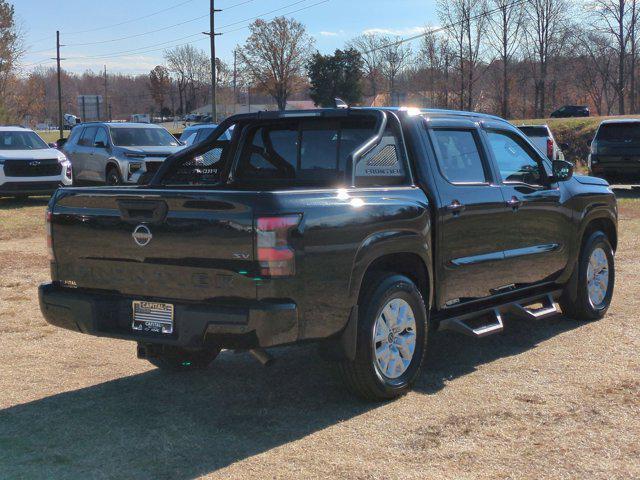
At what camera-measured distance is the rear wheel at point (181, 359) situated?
558 cm

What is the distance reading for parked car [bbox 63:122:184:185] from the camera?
59.7 feet

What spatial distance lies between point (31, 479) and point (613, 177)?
771 inches

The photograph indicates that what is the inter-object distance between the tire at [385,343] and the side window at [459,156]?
3.40 ft

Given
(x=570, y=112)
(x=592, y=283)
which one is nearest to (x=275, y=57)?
(x=570, y=112)

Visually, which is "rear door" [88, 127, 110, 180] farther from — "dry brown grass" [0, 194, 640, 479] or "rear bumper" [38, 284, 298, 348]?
"rear bumper" [38, 284, 298, 348]

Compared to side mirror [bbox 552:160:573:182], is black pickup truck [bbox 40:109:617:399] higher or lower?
lower

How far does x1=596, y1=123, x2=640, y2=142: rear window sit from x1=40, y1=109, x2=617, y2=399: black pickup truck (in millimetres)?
15065

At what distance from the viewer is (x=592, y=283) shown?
7270mm

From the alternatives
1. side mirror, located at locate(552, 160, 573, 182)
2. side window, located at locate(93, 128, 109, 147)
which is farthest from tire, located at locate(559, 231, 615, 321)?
side window, located at locate(93, 128, 109, 147)

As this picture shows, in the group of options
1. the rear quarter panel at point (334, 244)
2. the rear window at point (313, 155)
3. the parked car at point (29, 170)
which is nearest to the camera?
the rear quarter panel at point (334, 244)

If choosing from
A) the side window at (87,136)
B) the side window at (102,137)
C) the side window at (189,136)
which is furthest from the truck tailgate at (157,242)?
the side window at (189,136)

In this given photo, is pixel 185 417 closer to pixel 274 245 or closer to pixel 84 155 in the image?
pixel 274 245

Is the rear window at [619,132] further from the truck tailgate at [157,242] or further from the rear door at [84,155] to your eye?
the truck tailgate at [157,242]

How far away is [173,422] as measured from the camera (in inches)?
184
